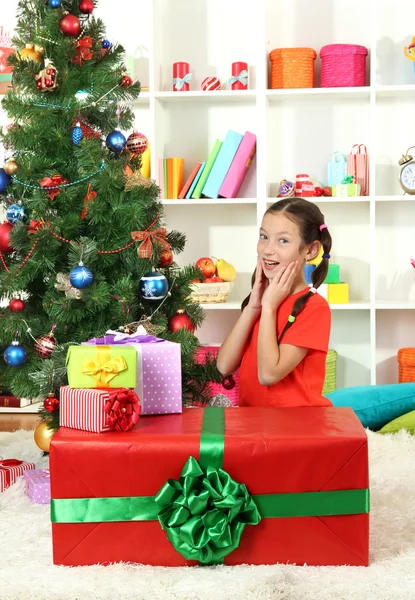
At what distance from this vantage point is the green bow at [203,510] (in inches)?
53.6

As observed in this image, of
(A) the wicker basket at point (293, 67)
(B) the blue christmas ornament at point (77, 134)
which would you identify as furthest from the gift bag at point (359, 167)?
(B) the blue christmas ornament at point (77, 134)

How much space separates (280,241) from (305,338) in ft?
0.83

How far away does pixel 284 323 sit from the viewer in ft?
6.17

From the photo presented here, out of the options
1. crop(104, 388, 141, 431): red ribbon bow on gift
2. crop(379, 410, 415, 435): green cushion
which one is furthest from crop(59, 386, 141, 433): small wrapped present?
crop(379, 410, 415, 435): green cushion

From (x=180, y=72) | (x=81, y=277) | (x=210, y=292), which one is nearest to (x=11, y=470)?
(x=81, y=277)

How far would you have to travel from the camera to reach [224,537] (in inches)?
54.1

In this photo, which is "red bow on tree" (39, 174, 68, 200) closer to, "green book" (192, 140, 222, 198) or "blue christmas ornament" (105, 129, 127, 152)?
"blue christmas ornament" (105, 129, 127, 152)

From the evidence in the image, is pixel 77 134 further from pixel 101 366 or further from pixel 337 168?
pixel 337 168

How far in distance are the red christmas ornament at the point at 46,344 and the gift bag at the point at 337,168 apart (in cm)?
201

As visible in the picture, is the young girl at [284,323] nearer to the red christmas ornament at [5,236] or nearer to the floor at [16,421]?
the red christmas ornament at [5,236]

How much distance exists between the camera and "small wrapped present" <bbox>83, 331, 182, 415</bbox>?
1.60m

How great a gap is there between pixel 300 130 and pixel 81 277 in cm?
215

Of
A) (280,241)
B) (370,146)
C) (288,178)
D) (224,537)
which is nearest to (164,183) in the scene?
(288,178)

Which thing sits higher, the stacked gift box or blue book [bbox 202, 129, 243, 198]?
blue book [bbox 202, 129, 243, 198]
